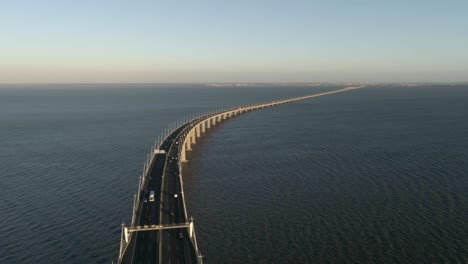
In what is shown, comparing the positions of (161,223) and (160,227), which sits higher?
(160,227)

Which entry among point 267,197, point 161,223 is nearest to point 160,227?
point 161,223

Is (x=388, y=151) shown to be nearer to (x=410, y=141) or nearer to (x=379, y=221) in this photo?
(x=410, y=141)

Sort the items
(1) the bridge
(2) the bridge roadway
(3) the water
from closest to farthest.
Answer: (2) the bridge roadway
(1) the bridge
(3) the water

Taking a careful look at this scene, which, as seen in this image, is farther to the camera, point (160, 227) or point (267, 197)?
point (267, 197)

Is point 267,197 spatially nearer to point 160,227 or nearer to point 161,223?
point 161,223

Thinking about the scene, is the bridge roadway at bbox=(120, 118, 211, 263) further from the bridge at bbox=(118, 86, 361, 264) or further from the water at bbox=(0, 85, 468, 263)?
the water at bbox=(0, 85, 468, 263)

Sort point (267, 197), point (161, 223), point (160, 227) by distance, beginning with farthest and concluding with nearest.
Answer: point (267, 197)
point (161, 223)
point (160, 227)

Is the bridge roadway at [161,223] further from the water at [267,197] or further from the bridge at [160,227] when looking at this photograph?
the water at [267,197]

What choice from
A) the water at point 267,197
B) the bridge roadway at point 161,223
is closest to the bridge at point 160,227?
the bridge roadway at point 161,223

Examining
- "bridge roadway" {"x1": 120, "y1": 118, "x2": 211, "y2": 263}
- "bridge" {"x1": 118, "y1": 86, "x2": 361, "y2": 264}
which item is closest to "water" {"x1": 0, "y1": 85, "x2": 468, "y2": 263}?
"bridge" {"x1": 118, "y1": 86, "x2": 361, "y2": 264}

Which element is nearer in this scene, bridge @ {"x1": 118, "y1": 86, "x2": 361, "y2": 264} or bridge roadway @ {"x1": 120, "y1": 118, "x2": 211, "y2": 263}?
bridge roadway @ {"x1": 120, "y1": 118, "x2": 211, "y2": 263}

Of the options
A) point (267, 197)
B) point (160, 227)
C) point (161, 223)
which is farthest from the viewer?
point (267, 197)

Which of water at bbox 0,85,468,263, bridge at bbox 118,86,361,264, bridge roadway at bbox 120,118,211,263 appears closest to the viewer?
bridge roadway at bbox 120,118,211,263

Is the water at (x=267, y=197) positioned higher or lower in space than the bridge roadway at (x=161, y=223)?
lower
